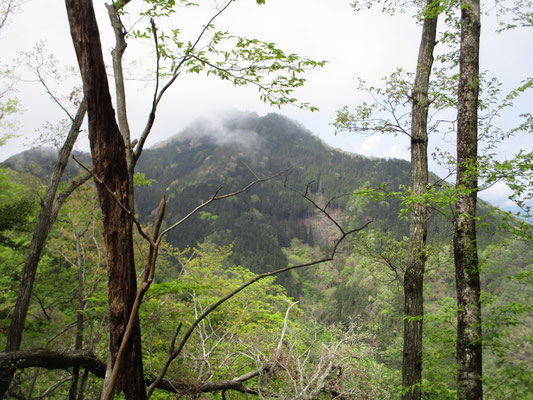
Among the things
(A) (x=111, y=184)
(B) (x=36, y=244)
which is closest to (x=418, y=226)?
(A) (x=111, y=184)

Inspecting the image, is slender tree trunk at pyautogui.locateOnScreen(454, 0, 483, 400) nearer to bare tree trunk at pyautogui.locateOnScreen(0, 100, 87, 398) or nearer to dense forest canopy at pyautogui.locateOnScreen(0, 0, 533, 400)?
dense forest canopy at pyautogui.locateOnScreen(0, 0, 533, 400)

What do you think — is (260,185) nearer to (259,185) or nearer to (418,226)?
(259,185)

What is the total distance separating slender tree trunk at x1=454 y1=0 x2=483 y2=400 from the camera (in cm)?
333

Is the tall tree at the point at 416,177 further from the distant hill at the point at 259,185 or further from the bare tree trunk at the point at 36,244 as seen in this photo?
the distant hill at the point at 259,185

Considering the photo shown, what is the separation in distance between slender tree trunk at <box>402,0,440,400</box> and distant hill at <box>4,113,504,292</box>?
156 ft

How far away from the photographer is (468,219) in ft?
11.6

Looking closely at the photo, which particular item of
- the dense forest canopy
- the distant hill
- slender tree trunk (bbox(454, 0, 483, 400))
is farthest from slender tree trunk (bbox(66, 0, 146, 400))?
the distant hill

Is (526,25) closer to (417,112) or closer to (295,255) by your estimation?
(417,112)

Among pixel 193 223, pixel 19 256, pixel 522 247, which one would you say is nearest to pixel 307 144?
pixel 193 223

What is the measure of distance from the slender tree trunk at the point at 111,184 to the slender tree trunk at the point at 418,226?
138 inches

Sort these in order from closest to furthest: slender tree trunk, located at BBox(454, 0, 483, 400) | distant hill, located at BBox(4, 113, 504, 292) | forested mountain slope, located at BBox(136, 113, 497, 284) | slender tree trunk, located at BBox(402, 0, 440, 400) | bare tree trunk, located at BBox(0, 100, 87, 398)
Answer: slender tree trunk, located at BBox(454, 0, 483, 400)
slender tree trunk, located at BBox(402, 0, 440, 400)
bare tree trunk, located at BBox(0, 100, 87, 398)
distant hill, located at BBox(4, 113, 504, 292)
forested mountain slope, located at BBox(136, 113, 497, 284)

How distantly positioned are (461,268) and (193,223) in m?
74.3

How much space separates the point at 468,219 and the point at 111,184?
→ 12.1ft

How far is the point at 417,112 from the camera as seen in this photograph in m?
4.63
